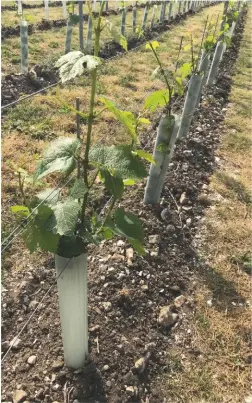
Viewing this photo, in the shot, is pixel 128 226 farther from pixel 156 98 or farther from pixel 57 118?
pixel 57 118

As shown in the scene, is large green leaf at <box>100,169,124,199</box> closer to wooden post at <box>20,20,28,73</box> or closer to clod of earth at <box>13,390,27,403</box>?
clod of earth at <box>13,390,27,403</box>

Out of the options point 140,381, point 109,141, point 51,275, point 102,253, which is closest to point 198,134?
point 109,141

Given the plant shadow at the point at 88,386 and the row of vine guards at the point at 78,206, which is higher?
the row of vine guards at the point at 78,206

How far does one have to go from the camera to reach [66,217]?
1396 mm

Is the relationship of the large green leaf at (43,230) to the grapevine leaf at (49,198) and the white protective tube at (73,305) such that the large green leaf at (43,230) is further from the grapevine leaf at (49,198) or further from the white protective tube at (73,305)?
the white protective tube at (73,305)

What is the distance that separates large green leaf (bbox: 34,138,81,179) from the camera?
138cm

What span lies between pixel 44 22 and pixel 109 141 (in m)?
8.71

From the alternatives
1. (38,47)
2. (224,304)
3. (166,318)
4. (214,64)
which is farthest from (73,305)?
(38,47)

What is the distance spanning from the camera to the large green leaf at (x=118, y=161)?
1.43 m

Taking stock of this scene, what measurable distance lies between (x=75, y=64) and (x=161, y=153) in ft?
6.97

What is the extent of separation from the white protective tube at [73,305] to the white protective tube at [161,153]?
1.57m

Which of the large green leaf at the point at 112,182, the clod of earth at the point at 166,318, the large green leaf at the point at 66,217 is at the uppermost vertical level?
the large green leaf at the point at 112,182

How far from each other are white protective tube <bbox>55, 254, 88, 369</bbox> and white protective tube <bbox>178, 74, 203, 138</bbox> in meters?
3.45

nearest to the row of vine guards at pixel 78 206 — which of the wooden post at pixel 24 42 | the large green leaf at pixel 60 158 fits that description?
the large green leaf at pixel 60 158
